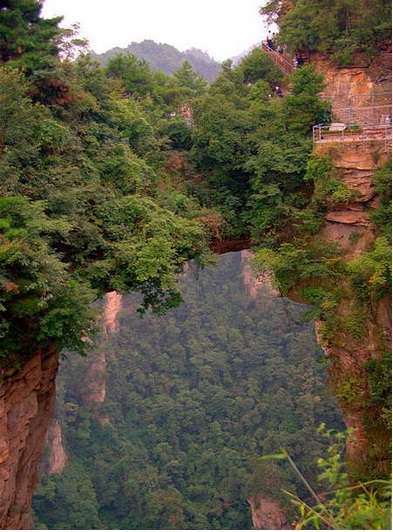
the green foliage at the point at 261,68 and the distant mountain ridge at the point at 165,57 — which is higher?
the distant mountain ridge at the point at 165,57

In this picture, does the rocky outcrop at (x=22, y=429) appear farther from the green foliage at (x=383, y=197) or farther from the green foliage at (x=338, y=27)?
the green foliage at (x=338, y=27)

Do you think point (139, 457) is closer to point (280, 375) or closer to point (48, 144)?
point (280, 375)

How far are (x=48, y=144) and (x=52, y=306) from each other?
2.94 m

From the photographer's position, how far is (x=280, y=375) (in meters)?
27.4

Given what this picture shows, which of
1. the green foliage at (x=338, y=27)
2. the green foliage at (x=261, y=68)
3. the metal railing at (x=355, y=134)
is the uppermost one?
the green foliage at (x=338, y=27)

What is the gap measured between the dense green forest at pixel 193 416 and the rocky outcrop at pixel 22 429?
1257 centimetres

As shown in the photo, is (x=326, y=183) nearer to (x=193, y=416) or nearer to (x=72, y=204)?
(x=72, y=204)

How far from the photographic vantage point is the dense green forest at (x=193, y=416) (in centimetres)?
2280

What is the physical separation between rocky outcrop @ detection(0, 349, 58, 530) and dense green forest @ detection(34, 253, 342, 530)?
12.6m

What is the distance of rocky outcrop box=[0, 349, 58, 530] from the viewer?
24.1 feet

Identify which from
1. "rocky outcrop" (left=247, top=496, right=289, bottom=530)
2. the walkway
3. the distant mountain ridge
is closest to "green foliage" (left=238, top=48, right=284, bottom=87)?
the walkway

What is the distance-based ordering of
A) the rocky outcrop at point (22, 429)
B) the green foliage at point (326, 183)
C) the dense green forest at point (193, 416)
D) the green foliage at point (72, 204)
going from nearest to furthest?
the green foliage at point (72, 204) → the rocky outcrop at point (22, 429) → the green foliage at point (326, 183) → the dense green forest at point (193, 416)

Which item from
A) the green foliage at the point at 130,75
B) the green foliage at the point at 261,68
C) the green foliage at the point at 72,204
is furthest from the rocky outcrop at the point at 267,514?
the green foliage at the point at 130,75

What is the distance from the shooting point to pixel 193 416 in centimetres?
2686
